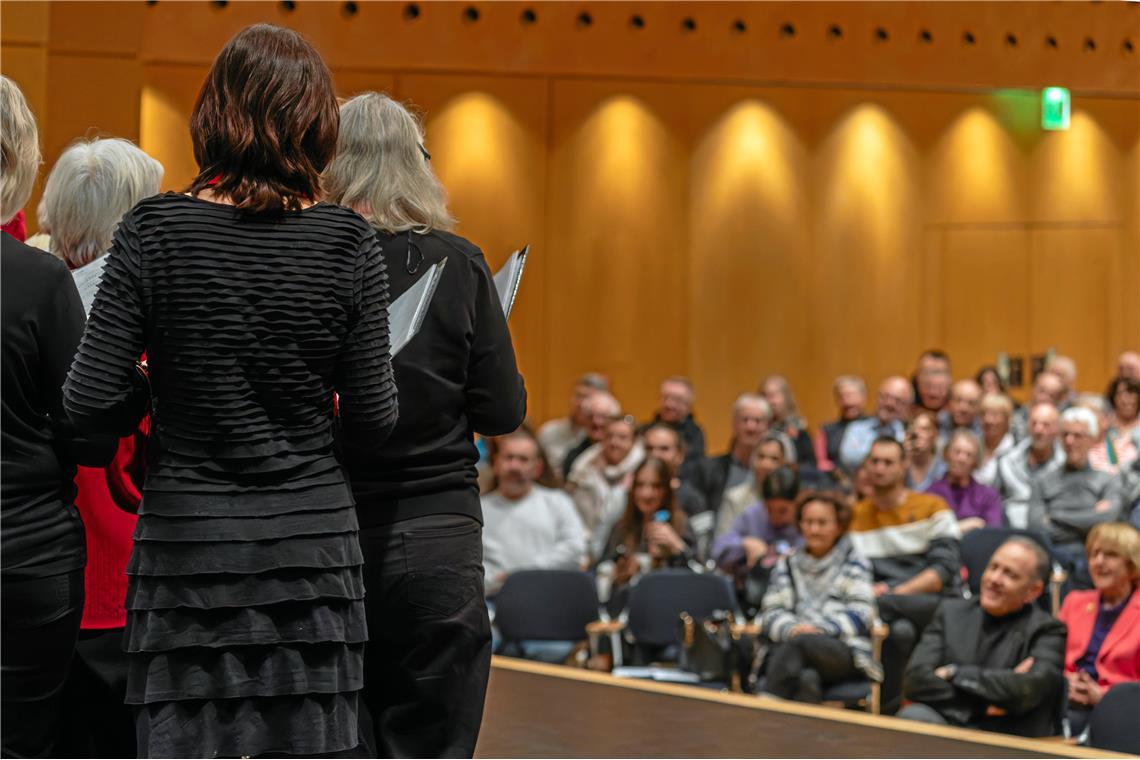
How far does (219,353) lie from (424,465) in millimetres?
525

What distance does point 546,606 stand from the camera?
613 centimetres

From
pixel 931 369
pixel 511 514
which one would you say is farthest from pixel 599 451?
pixel 931 369

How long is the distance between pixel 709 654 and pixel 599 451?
2.57 m

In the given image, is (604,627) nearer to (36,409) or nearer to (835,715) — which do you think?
(835,715)

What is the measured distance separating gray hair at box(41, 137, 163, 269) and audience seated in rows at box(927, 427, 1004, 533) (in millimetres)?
5779

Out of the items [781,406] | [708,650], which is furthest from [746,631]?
[781,406]

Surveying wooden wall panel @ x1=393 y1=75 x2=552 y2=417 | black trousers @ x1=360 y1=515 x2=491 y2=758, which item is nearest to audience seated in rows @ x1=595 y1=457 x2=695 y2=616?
wooden wall panel @ x1=393 y1=75 x2=552 y2=417

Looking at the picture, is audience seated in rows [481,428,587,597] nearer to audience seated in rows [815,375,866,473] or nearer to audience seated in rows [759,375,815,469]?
audience seated in rows [759,375,815,469]

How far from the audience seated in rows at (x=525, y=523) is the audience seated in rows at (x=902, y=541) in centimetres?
127

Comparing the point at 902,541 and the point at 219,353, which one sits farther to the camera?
the point at 902,541

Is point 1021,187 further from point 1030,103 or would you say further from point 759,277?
point 759,277

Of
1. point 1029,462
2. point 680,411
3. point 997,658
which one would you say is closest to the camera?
point 997,658

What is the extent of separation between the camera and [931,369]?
396 inches

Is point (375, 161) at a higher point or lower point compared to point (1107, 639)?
higher
